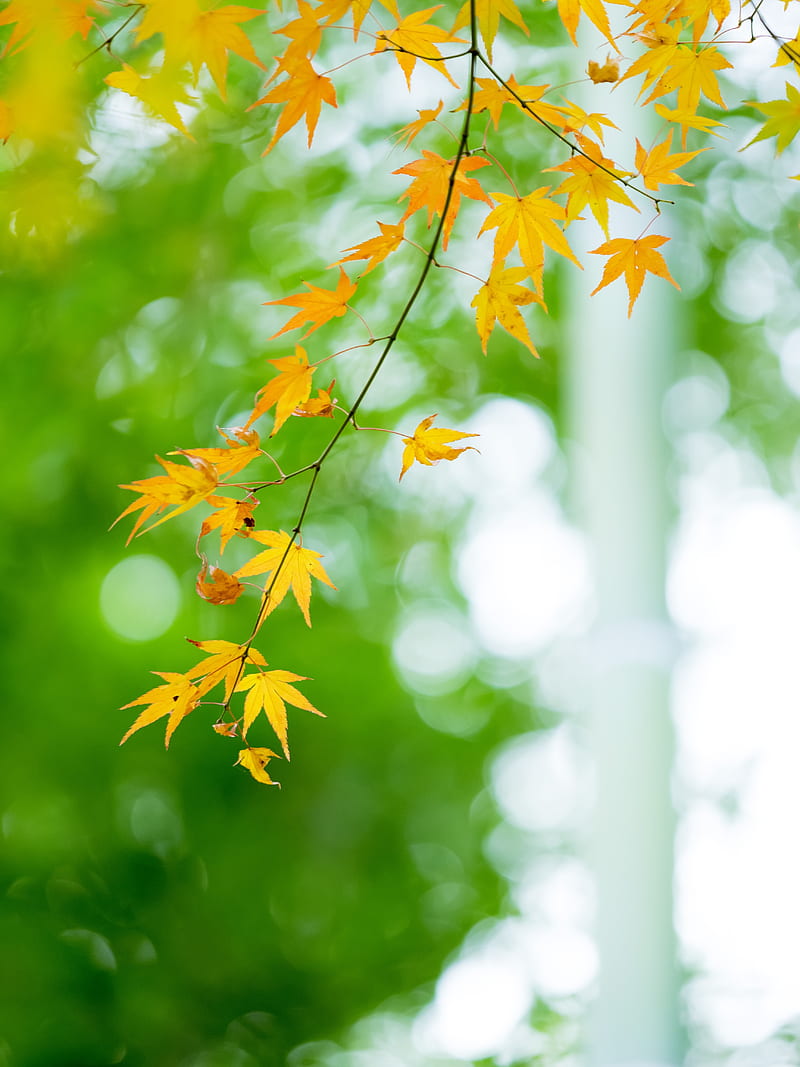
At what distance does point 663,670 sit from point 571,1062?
5.62 ft

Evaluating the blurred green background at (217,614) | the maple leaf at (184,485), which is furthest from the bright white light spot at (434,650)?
the maple leaf at (184,485)

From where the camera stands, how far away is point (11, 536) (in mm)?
1996

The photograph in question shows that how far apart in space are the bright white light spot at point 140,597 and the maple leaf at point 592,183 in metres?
1.62

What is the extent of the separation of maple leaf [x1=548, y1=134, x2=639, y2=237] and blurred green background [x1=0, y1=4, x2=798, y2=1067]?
54.3 inches

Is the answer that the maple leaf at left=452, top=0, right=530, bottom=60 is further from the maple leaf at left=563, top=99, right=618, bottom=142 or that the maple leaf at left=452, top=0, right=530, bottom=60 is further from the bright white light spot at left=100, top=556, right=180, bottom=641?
the bright white light spot at left=100, top=556, right=180, bottom=641

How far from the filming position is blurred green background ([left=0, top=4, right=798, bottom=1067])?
196 centimetres

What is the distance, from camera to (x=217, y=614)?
2.03 m

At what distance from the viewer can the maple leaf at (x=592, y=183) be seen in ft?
1.74

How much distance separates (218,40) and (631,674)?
0.84 metres

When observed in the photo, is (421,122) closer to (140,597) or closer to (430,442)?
(430,442)

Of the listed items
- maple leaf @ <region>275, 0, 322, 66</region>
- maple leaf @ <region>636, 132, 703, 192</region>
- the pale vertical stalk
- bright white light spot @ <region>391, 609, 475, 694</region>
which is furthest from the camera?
bright white light spot @ <region>391, 609, 475, 694</region>

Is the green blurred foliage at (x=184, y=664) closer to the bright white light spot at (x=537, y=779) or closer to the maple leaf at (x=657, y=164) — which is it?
the bright white light spot at (x=537, y=779)

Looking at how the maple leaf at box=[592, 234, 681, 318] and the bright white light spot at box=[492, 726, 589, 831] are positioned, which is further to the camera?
the bright white light spot at box=[492, 726, 589, 831]

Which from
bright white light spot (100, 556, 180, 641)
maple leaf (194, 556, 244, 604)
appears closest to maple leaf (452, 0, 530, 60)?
maple leaf (194, 556, 244, 604)
